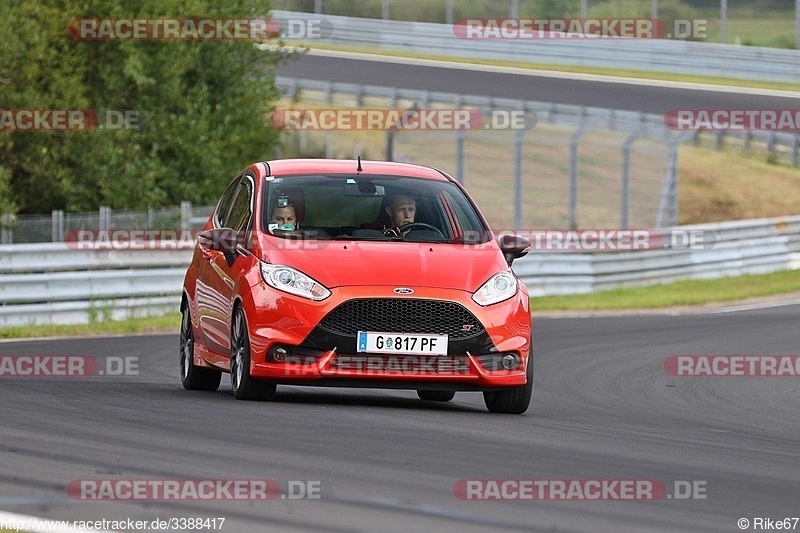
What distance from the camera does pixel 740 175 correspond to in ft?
132

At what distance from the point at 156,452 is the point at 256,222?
3530 millimetres

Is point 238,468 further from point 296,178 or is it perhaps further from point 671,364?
point 671,364

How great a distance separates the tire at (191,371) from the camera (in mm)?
11898

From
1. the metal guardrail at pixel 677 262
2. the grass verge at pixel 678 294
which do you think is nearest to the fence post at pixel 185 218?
the grass verge at pixel 678 294

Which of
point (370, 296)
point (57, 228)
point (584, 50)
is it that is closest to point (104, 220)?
point (57, 228)

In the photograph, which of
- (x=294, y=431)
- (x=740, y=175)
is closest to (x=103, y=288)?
(x=294, y=431)

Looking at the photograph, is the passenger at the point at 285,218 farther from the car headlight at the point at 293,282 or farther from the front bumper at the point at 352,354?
the front bumper at the point at 352,354

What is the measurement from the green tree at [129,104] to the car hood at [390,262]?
14368mm

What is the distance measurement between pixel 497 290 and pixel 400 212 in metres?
1.09

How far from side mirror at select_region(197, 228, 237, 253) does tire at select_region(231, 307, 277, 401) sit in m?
0.51

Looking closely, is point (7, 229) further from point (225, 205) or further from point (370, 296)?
point (370, 296)

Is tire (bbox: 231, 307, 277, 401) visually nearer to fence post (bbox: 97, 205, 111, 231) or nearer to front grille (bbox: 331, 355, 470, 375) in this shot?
front grille (bbox: 331, 355, 470, 375)

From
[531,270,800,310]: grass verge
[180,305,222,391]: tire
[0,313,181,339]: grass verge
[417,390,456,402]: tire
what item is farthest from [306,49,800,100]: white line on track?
[180,305,222,391]: tire

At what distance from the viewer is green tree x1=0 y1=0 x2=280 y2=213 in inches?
992
